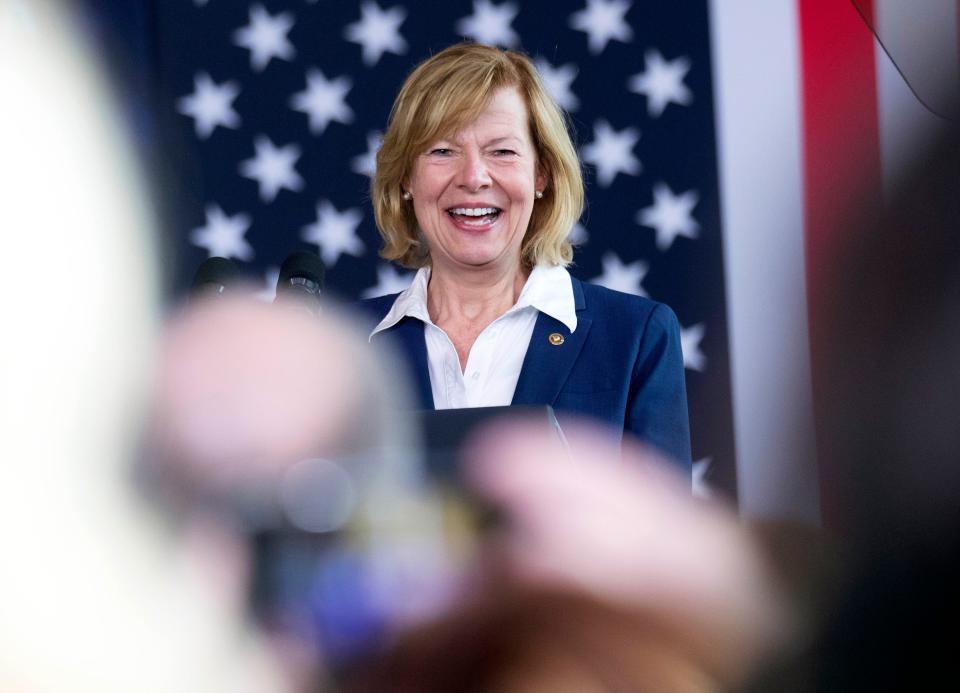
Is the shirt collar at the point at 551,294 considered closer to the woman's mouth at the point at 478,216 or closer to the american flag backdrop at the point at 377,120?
the woman's mouth at the point at 478,216

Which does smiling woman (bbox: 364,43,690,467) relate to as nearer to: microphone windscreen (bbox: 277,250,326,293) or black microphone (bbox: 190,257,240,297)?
microphone windscreen (bbox: 277,250,326,293)

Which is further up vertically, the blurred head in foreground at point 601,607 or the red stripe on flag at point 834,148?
the red stripe on flag at point 834,148

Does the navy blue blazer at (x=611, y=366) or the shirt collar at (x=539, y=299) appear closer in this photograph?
the navy blue blazer at (x=611, y=366)

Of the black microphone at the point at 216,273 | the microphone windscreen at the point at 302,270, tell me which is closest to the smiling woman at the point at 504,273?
the microphone windscreen at the point at 302,270

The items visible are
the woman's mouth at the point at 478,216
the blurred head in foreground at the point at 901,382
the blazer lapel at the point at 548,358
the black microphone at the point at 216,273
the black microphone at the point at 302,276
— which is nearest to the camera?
the blurred head in foreground at the point at 901,382

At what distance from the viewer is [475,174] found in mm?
1095

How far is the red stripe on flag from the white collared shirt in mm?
699

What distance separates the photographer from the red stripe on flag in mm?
112

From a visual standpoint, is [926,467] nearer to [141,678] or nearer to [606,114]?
[141,678]

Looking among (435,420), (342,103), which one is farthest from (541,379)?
(342,103)

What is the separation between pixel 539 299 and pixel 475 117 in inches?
8.0

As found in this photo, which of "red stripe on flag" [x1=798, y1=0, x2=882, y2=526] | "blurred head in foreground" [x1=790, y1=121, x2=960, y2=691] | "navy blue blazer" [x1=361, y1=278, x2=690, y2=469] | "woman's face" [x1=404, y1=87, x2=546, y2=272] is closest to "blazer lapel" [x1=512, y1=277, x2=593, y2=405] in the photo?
"navy blue blazer" [x1=361, y1=278, x2=690, y2=469]

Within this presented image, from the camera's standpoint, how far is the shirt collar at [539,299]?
3.28ft

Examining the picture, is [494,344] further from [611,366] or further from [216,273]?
[216,273]
